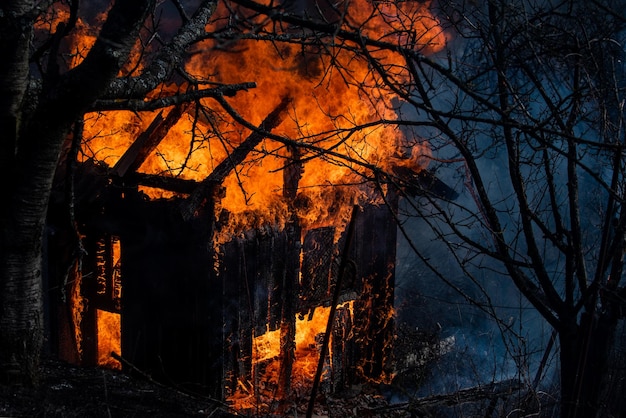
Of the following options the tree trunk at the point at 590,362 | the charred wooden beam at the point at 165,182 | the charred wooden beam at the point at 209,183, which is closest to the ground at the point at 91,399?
the charred wooden beam at the point at 209,183

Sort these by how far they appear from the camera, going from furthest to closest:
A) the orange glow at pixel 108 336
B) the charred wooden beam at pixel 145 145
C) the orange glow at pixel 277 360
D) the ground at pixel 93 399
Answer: the orange glow at pixel 108 336, the orange glow at pixel 277 360, the charred wooden beam at pixel 145 145, the ground at pixel 93 399

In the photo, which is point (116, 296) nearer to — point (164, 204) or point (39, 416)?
point (164, 204)

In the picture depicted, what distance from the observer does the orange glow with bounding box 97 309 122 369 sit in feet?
42.8

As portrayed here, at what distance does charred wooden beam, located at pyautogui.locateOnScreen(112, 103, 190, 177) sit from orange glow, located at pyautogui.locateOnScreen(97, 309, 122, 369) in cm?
379

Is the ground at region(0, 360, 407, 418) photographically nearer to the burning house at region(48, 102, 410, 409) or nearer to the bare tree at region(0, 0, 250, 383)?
the bare tree at region(0, 0, 250, 383)

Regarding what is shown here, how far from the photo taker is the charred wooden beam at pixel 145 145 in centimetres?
1113

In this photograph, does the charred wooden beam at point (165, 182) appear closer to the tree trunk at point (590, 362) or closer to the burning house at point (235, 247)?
the burning house at point (235, 247)

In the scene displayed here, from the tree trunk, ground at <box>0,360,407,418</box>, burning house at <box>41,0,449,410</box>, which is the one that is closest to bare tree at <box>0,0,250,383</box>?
ground at <box>0,360,407,418</box>

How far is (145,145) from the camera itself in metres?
11.2

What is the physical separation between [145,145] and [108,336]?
5.00 meters

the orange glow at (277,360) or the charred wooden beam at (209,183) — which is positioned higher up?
the charred wooden beam at (209,183)

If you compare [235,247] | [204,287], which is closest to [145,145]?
[235,247]

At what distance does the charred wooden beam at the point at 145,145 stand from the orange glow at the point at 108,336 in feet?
12.4

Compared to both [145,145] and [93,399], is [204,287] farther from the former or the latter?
[93,399]
